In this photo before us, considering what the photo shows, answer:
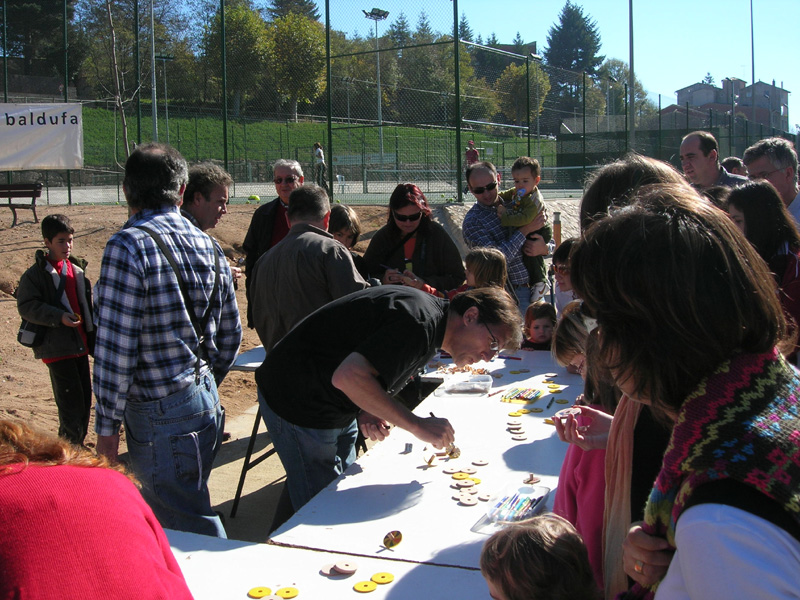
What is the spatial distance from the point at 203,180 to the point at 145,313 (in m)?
0.97

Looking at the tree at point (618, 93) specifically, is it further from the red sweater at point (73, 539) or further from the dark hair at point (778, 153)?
the red sweater at point (73, 539)

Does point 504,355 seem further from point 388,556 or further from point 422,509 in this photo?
point 388,556

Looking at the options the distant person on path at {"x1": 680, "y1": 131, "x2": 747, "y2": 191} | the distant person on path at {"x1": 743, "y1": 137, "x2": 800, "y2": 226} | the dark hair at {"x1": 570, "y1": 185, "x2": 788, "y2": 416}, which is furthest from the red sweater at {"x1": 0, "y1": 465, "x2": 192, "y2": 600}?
the distant person on path at {"x1": 680, "y1": 131, "x2": 747, "y2": 191}

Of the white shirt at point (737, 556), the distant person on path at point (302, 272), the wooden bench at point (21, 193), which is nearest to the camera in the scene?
the white shirt at point (737, 556)

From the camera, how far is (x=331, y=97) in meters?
12.7

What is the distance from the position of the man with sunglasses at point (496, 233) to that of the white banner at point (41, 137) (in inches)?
367

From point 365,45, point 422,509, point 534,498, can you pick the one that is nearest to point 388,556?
point 422,509

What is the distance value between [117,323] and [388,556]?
48.1 inches

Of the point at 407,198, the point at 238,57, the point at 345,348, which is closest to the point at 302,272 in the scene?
the point at 345,348

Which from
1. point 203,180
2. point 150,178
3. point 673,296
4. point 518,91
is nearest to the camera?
point 673,296

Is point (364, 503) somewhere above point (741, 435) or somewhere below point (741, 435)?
below

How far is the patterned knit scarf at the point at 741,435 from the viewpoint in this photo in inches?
31.5

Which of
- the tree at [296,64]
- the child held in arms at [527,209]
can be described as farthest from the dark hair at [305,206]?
the tree at [296,64]

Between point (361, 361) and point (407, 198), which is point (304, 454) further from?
point (407, 198)
